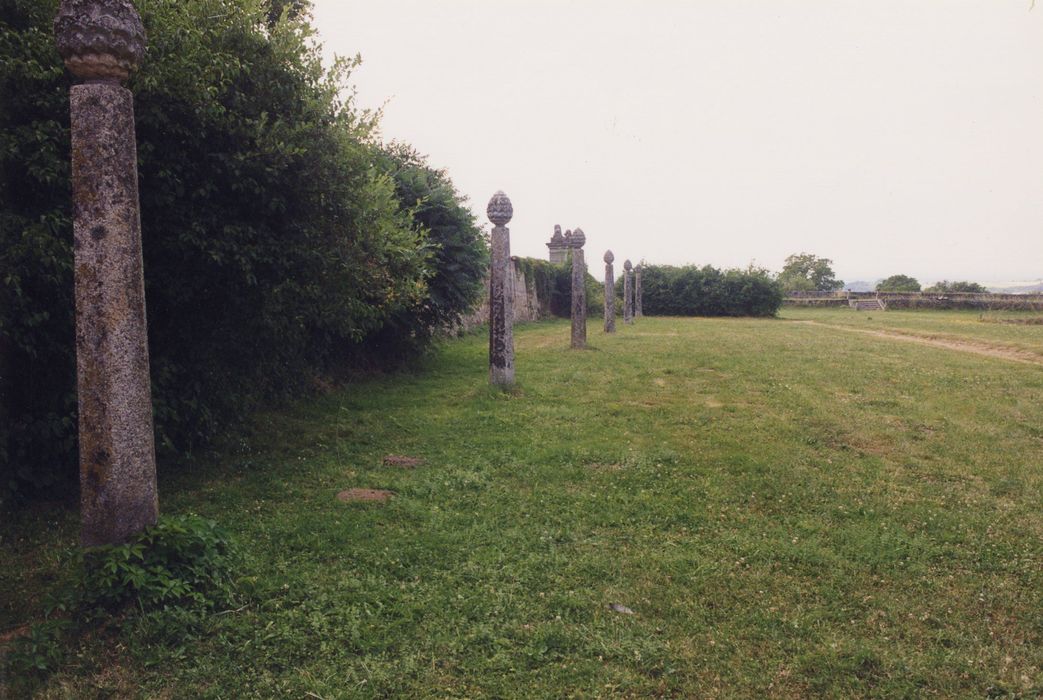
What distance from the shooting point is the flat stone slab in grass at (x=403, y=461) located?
7041mm

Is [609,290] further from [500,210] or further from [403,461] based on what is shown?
[403,461]

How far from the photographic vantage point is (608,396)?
10.8 metres

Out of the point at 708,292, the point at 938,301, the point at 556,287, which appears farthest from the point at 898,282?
the point at 556,287

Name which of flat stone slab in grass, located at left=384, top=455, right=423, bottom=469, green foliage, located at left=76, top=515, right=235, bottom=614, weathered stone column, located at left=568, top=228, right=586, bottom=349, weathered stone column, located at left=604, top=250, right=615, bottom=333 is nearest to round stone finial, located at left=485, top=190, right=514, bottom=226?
flat stone slab in grass, located at left=384, top=455, right=423, bottom=469

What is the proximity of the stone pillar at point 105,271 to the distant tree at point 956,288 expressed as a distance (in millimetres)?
60393

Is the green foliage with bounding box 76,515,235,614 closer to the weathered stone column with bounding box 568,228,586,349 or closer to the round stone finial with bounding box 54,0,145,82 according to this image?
the round stone finial with bounding box 54,0,145,82

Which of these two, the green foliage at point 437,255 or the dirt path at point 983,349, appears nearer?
the green foliage at point 437,255

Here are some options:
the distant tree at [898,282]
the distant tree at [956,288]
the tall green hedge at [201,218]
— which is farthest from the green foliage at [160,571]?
the distant tree at [898,282]

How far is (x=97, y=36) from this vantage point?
3.85 metres

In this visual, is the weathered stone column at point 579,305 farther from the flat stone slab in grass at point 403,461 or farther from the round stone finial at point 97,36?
the round stone finial at point 97,36

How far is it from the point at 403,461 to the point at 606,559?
3197 millimetres

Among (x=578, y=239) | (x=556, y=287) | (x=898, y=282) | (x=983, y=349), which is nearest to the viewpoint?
(x=983, y=349)

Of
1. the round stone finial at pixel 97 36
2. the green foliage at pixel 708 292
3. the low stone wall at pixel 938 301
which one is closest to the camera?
the round stone finial at pixel 97 36

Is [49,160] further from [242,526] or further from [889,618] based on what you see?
[889,618]
